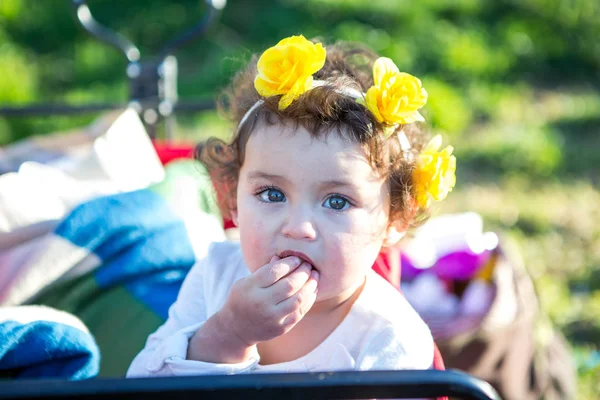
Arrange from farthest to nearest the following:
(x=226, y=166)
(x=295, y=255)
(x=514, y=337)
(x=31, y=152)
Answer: (x=31, y=152) → (x=514, y=337) → (x=226, y=166) → (x=295, y=255)

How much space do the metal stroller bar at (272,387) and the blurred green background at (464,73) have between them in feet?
8.14

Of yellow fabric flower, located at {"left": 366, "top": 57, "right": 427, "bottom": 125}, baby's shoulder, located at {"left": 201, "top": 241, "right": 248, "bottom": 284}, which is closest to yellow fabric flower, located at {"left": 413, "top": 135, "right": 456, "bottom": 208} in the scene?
yellow fabric flower, located at {"left": 366, "top": 57, "right": 427, "bottom": 125}

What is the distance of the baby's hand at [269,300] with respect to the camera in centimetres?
117

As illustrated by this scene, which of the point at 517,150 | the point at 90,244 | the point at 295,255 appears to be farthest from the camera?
the point at 517,150

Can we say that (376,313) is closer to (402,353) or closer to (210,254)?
(402,353)

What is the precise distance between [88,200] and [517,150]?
307 cm

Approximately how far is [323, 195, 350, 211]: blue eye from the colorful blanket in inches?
23.9

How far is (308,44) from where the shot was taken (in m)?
1.30

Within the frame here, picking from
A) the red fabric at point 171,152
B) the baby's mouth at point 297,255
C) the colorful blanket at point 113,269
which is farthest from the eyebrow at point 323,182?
the red fabric at point 171,152

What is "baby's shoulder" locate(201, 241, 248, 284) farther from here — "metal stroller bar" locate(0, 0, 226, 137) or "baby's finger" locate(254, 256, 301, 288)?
"metal stroller bar" locate(0, 0, 226, 137)

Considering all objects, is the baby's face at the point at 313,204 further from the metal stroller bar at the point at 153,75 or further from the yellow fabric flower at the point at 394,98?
the metal stroller bar at the point at 153,75

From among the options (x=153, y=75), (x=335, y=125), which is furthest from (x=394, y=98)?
(x=153, y=75)

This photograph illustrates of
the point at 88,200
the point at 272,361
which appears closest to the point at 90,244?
the point at 88,200

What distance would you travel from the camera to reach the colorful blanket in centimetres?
169
